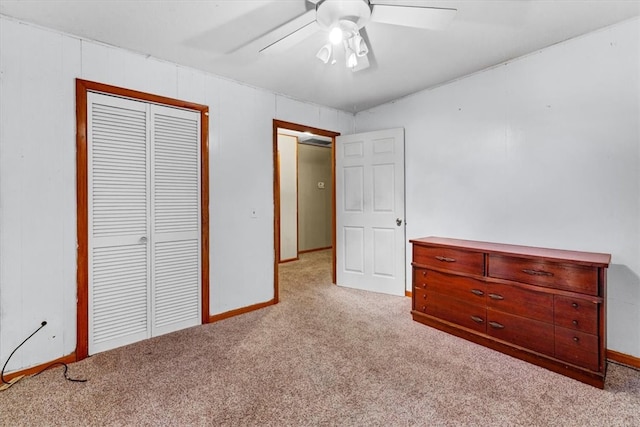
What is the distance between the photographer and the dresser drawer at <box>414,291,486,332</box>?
2.46 metres

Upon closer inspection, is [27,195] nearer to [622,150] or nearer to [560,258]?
[560,258]

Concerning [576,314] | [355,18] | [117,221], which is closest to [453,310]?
→ [576,314]

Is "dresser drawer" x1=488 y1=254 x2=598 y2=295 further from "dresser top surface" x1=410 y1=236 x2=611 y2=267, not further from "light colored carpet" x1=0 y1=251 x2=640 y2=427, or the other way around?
"light colored carpet" x1=0 y1=251 x2=640 y2=427

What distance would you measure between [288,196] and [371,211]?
2.41 meters

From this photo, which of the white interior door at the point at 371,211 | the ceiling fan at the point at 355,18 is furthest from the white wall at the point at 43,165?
the white interior door at the point at 371,211

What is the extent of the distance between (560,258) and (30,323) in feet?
12.0

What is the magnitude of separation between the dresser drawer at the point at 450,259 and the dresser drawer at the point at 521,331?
0.36 metres

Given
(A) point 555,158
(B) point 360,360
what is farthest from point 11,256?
(A) point 555,158

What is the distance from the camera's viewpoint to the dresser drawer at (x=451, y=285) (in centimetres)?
247

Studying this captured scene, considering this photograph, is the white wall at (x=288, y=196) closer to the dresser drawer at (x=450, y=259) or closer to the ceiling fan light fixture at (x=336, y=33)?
the dresser drawer at (x=450, y=259)

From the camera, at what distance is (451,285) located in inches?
104

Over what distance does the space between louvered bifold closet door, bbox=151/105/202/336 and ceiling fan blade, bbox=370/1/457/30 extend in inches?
75.3

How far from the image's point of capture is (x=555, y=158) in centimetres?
246

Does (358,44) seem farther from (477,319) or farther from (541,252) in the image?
(477,319)
